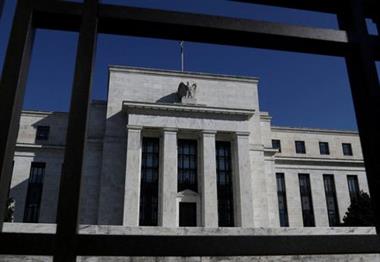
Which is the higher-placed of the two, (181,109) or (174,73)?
(174,73)

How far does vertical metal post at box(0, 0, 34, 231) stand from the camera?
1.83 meters

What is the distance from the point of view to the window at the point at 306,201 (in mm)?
43156

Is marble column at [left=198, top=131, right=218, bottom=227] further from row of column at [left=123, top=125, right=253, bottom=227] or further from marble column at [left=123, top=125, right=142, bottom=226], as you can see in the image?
marble column at [left=123, top=125, right=142, bottom=226]

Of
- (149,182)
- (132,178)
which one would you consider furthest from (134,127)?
(149,182)

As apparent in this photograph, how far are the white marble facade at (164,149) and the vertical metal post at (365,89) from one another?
29.6m

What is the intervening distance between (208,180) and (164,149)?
5.30m

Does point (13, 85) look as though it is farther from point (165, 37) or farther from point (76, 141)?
point (165, 37)

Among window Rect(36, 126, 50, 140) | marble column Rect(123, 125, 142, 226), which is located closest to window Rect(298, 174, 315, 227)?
marble column Rect(123, 125, 142, 226)

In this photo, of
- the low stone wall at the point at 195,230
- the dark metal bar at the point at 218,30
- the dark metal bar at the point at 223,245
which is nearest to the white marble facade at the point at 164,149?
the low stone wall at the point at 195,230

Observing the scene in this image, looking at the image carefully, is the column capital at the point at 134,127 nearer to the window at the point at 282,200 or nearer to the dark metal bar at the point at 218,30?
the window at the point at 282,200

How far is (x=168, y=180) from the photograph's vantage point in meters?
33.1

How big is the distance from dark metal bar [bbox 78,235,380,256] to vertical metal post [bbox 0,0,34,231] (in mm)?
568

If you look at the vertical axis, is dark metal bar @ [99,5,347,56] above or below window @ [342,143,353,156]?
below

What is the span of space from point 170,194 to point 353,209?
56.4ft
